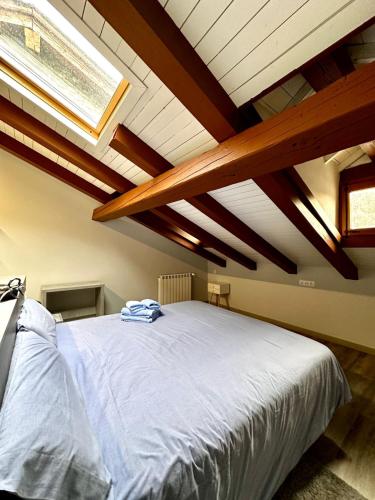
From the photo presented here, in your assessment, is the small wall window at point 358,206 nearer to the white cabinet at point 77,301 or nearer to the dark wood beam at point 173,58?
the dark wood beam at point 173,58

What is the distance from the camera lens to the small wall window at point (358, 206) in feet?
7.78

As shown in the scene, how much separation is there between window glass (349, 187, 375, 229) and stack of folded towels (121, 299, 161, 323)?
248 centimetres

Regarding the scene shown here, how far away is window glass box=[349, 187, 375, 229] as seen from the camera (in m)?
2.43

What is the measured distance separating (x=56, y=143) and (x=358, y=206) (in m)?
3.35

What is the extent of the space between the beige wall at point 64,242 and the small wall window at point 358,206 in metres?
2.86

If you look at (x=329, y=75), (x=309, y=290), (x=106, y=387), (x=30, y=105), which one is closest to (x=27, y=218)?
(x=30, y=105)

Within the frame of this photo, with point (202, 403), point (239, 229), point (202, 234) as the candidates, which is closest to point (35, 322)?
point (202, 403)

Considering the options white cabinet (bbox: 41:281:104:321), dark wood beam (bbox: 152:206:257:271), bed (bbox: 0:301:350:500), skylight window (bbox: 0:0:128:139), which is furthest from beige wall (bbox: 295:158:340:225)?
white cabinet (bbox: 41:281:104:321)

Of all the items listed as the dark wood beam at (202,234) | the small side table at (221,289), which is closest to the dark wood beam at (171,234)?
the dark wood beam at (202,234)

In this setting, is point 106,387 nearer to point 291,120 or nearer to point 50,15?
point 291,120

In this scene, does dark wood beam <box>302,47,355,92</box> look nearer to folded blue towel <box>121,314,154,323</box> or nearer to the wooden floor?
folded blue towel <box>121,314,154,323</box>

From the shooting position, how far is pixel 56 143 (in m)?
2.10

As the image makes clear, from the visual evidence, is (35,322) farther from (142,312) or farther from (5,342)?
(142,312)

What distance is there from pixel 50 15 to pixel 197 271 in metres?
4.09
